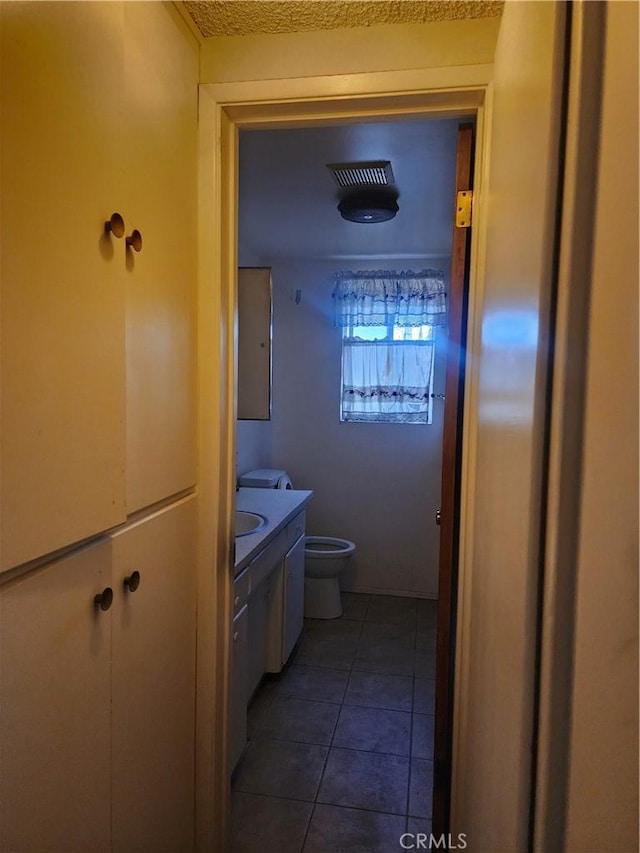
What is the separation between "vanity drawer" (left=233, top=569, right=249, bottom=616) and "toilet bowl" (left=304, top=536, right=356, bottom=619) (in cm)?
140

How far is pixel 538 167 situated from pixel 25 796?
Result: 107 cm

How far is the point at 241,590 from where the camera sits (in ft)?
5.85

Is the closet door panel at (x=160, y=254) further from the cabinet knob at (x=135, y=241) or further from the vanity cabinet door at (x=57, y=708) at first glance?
the vanity cabinet door at (x=57, y=708)

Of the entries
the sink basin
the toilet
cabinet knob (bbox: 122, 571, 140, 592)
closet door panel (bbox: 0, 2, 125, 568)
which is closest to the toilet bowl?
the toilet

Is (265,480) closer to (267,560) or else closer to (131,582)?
(267,560)

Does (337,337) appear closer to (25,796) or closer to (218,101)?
(218,101)

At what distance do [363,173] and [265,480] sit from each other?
1.90 m

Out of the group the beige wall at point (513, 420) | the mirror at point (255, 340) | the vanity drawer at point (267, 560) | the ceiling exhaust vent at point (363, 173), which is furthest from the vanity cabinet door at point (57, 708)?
the ceiling exhaust vent at point (363, 173)

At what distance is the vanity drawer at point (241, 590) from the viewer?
5.72 feet

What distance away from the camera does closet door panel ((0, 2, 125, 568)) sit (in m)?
0.65

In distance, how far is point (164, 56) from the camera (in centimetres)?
107

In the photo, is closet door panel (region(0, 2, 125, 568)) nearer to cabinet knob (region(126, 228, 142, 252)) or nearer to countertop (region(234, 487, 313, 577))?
cabinet knob (region(126, 228, 142, 252))

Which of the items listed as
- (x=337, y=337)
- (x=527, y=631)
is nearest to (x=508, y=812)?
(x=527, y=631)

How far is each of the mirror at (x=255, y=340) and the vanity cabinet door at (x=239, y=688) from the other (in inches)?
29.9
